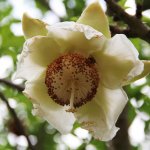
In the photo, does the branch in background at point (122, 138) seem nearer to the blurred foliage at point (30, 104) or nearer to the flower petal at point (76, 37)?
the blurred foliage at point (30, 104)

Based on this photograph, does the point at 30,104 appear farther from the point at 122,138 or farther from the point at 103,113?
the point at 103,113

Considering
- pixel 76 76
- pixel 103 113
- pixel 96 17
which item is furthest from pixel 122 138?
pixel 96 17

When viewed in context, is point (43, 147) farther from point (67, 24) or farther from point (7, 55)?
point (67, 24)

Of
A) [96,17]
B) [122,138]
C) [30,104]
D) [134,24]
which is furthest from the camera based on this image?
[30,104]

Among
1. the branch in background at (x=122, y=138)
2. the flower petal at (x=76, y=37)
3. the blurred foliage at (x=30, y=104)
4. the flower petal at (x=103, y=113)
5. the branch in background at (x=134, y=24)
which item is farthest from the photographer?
the blurred foliage at (x=30, y=104)

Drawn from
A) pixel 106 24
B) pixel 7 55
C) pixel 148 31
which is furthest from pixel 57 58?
pixel 7 55

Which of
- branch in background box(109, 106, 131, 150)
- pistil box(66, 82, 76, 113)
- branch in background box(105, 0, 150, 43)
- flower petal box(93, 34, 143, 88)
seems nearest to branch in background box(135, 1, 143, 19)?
branch in background box(105, 0, 150, 43)

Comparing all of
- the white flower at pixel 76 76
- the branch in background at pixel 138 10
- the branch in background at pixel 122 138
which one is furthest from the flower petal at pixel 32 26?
the branch in background at pixel 122 138

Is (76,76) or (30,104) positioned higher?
(76,76)
